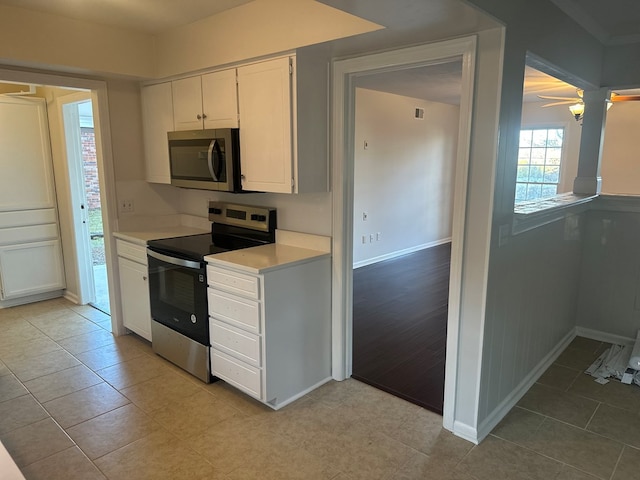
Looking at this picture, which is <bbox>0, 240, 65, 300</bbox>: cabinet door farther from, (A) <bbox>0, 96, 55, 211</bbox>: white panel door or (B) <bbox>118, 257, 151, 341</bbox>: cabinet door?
(B) <bbox>118, 257, 151, 341</bbox>: cabinet door

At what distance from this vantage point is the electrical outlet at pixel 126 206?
3.79 meters

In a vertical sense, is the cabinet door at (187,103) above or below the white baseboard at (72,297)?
above

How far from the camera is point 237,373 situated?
9.21 ft

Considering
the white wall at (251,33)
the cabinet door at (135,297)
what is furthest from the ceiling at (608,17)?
the cabinet door at (135,297)

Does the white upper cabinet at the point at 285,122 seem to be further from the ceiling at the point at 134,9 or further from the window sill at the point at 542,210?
the window sill at the point at 542,210

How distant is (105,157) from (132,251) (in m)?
0.81

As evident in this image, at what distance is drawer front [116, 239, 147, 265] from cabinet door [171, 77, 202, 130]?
99 centimetres

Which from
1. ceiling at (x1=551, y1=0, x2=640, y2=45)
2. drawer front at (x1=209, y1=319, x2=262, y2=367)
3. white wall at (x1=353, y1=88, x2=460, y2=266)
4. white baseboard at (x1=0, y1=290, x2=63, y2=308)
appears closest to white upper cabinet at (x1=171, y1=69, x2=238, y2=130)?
drawer front at (x1=209, y1=319, x2=262, y2=367)

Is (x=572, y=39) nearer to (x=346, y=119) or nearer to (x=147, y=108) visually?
(x=346, y=119)

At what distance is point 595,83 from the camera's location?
355 centimetres

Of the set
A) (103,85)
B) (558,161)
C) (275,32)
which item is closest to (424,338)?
(275,32)

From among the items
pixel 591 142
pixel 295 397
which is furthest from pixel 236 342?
pixel 591 142

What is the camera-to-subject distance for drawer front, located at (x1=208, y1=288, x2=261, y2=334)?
262 cm

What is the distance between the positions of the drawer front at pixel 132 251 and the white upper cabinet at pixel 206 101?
99cm
